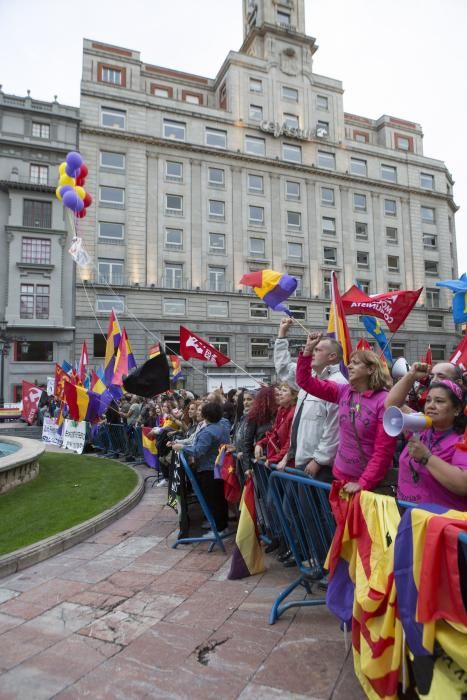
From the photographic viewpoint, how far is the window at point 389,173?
45469mm

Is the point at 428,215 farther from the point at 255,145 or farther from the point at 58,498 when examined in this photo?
the point at 58,498

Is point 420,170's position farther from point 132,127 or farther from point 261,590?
point 261,590

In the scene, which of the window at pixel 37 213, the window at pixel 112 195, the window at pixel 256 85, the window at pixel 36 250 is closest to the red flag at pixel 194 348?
the window at pixel 36 250

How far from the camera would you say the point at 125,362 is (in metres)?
11.4

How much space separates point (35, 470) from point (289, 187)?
37.7m

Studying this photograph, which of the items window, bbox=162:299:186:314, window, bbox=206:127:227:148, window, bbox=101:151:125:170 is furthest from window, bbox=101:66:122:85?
window, bbox=162:299:186:314

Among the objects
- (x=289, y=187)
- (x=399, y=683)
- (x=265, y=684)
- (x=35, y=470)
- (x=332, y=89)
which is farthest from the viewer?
(x=332, y=89)

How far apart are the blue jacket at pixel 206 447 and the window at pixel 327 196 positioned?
132ft

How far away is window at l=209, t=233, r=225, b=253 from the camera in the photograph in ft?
124

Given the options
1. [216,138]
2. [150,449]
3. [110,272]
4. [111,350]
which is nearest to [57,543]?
[150,449]

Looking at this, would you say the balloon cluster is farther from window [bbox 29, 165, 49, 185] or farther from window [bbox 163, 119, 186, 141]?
window [bbox 163, 119, 186, 141]

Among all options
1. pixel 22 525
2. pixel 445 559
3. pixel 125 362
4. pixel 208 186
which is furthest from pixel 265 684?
pixel 208 186

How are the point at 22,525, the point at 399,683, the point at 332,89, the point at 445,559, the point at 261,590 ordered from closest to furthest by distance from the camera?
the point at 445,559, the point at 399,683, the point at 261,590, the point at 22,525, the point at 332,89

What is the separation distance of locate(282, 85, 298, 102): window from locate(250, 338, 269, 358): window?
23341mm
